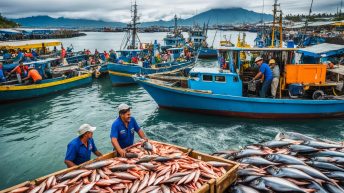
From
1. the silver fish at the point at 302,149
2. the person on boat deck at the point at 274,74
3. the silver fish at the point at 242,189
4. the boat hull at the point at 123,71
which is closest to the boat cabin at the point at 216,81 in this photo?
the person on boat deck at the point at 274,74

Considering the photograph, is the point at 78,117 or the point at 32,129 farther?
the point at 78,117

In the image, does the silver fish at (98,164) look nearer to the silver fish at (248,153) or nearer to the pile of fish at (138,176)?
the pile of fish at (138,176)

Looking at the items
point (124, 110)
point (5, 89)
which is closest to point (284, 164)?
point (124, 110)

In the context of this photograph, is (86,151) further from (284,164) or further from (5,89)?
(5,89)

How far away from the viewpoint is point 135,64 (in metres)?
21.1

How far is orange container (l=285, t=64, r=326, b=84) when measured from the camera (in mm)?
11383

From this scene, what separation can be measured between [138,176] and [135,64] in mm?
17796

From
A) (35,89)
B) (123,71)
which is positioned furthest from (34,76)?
(123,71)

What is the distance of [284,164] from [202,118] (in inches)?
331

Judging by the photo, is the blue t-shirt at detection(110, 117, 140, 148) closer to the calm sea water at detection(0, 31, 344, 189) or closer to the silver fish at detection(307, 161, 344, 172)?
the silver fish at detection(307, 161, 344, 172)

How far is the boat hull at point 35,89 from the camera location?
1593cm

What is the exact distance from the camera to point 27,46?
2819cm

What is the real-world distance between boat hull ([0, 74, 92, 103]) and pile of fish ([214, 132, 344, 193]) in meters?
15.1

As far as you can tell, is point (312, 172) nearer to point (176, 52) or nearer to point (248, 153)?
point (248, 153)
